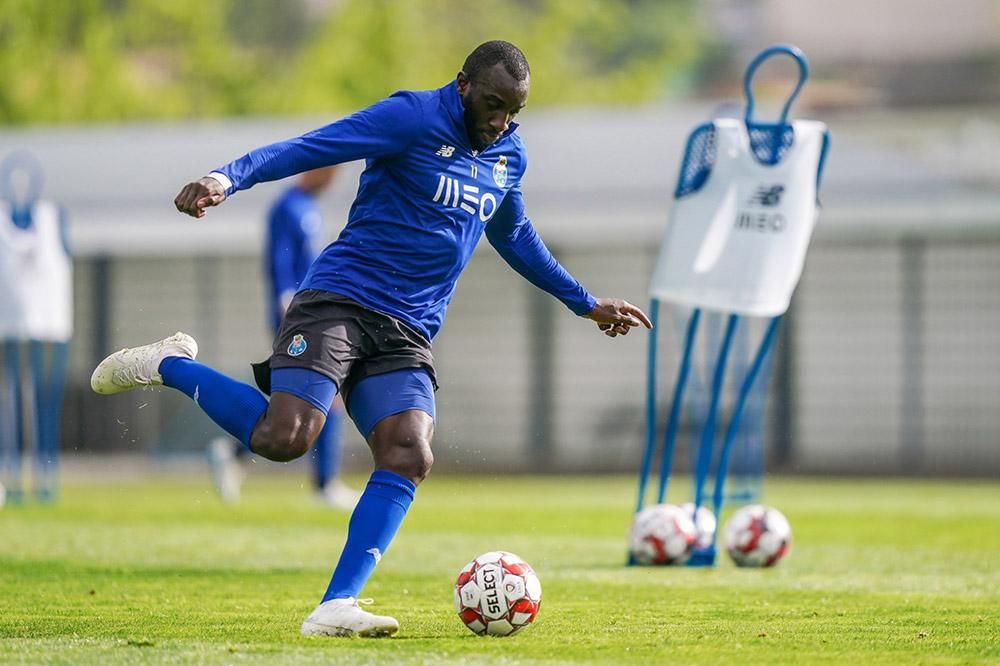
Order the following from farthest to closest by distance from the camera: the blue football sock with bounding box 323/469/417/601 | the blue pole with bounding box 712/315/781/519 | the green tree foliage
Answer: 1. the green tree foliage
2. the blue pole with bounding box 712/315/781/519
3. the blue football sock with bounding box 323/469/417/601

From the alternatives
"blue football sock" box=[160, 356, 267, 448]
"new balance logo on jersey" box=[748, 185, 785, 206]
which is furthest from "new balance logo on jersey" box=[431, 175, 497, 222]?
"new balance logo on jersey" box=[748, 185, 785, 206]

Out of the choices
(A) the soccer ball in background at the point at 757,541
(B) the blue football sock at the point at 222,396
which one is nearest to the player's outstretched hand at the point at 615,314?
(B) the blue football sock at the point at 222,396

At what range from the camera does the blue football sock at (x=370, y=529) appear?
5988mm

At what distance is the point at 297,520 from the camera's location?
12039 millimetres

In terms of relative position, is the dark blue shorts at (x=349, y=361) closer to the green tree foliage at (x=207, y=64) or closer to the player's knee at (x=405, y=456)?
the player's knee at (x=405, y=456)

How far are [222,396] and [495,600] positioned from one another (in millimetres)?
1257

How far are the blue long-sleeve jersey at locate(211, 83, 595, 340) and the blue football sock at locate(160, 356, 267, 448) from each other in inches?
18.3

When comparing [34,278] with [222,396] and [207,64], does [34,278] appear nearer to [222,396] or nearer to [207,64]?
[222,396]

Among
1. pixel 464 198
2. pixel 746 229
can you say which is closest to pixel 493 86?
pixel 464 198

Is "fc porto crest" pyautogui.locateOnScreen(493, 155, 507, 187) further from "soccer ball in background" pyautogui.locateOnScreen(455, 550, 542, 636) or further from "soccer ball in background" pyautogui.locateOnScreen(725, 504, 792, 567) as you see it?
"soccer ball in background" pyautogui.locateOnScreen(725, 504, 792, 567)

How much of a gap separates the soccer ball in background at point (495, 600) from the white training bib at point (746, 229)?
10.2 feet

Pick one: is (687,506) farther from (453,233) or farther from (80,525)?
(80,525)

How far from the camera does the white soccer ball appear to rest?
895cm

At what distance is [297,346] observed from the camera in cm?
616
